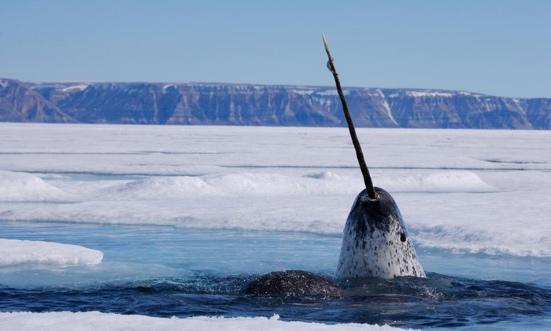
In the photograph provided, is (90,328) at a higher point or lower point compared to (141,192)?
lower

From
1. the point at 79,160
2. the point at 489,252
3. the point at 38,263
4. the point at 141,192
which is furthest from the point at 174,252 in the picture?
the point at 79,160

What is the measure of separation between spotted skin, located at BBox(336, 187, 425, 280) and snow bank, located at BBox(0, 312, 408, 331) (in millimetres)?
1307

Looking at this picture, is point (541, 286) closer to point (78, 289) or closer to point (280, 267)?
point (280, 267)

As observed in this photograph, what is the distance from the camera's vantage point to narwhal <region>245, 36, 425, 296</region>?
266 inches

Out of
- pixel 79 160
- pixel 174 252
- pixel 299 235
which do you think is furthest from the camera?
pixel 79 160

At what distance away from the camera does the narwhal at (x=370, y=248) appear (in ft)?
22.1

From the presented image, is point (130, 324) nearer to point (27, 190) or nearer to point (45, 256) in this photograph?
point (45, 256)

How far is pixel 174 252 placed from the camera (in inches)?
395

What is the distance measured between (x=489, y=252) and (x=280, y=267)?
8.25 ft

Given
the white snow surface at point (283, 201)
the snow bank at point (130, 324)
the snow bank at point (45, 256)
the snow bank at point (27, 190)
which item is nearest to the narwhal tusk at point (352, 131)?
the snow bank at point (130, 324)

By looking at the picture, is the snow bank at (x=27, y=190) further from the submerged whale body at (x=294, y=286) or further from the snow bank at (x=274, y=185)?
the submerged whale body at (x=294, y=286)

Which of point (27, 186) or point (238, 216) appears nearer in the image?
point (238, 216)

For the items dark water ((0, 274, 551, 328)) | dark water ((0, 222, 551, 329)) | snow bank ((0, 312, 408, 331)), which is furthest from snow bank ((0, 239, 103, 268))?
snow bank ((0, 312, 408, 331))

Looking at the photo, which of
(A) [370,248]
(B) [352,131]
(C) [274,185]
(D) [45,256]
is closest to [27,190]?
(C) [274,185]
